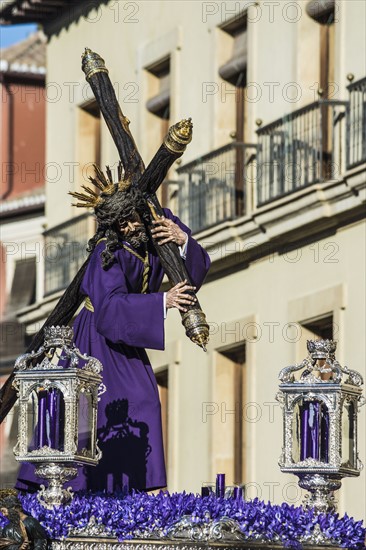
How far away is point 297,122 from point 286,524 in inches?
550

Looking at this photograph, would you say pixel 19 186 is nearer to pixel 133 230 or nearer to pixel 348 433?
pixel 133 230

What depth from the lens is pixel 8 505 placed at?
13156 mm

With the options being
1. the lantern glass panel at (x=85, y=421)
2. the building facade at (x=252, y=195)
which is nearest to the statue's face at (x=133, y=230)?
the lantern glass panel at (x=85, y=421)

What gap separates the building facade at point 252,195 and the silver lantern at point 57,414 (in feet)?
36.8

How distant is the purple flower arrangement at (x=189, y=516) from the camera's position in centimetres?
1345

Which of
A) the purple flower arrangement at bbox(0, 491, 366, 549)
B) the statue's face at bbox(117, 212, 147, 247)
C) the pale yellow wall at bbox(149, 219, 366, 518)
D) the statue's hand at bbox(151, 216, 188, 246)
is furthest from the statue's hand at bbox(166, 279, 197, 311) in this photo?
the pale yellow wall at bbox(149, 219, 366, 518)

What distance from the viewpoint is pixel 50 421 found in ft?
45.0

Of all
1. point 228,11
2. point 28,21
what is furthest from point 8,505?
point 28,21

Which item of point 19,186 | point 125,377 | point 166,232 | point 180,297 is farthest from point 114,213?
point 19,186

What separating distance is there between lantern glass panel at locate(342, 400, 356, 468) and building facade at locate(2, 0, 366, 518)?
418 inches

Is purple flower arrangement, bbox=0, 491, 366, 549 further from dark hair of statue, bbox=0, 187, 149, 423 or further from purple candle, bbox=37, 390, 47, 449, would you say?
dark hair of statue, bbox=0, 187, 149, 423

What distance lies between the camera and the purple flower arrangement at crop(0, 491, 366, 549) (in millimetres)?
13445

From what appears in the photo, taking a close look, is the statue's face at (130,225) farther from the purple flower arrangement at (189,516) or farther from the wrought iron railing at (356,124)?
the wrought iron railing at (356,124)

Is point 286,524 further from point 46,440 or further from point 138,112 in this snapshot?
point 138,112
